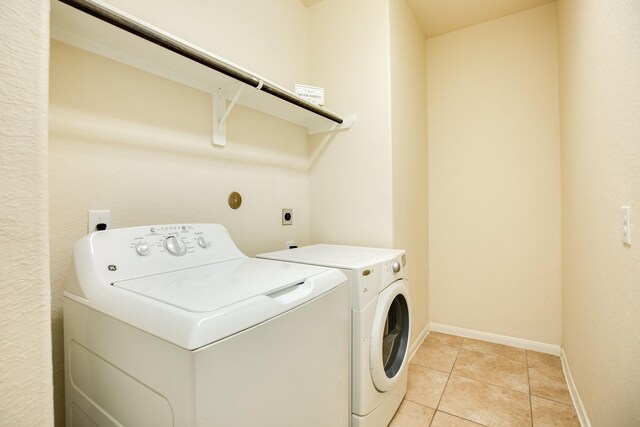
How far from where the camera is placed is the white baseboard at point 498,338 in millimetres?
2223

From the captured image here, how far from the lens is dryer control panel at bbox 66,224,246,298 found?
34.8 inches

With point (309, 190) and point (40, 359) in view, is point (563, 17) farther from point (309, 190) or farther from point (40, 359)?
point (40, 359)

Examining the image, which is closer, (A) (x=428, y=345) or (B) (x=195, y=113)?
(B) (x=195, y=113)

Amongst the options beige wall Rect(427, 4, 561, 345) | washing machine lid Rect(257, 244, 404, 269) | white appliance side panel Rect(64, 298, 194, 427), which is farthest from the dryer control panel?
beige wall Rect(427, 4, 561, 345)

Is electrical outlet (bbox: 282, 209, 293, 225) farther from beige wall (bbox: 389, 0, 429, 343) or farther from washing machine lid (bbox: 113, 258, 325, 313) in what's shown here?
washing machine lid (bbox: 113, 258, 325, 313)

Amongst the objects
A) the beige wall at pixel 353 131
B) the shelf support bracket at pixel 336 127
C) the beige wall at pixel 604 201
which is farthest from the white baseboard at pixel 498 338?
the shelf support bracket at pixel 336 127

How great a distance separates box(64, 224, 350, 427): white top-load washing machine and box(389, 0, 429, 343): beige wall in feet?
3.58

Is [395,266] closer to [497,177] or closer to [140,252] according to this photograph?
[140,252]

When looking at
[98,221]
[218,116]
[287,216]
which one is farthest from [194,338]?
[287,216]

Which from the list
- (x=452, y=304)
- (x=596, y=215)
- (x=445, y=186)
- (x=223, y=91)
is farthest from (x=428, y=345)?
(x=223, y=91)

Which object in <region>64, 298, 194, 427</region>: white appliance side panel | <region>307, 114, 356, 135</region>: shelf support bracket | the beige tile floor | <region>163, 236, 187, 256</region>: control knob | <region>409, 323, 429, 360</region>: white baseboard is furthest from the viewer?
<region>409, 323, 429, 360</region>: white baseboard

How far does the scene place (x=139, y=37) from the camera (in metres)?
1.01

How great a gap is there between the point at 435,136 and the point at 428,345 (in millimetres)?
1831

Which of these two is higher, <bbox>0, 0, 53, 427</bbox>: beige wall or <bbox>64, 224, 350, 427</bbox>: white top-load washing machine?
<bbox>0, 0, 53, 427</bbox>: beige wall
